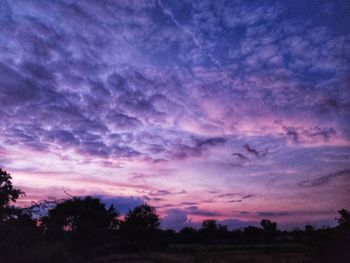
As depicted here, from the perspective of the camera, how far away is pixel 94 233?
146 feet

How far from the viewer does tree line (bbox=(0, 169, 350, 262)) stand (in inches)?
778

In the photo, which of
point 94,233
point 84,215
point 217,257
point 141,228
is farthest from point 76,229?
point 141,228

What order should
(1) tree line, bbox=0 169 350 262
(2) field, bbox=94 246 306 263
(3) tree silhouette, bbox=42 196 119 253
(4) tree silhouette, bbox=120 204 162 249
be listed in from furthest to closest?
(4) tree silhouette, bbox=120 204 162 249 → (2) field, bbox=94 246 306 263 → (3) tree silhouette, bbox=42 196 119 253 → (1) tree line, bbox=0 169 350 262

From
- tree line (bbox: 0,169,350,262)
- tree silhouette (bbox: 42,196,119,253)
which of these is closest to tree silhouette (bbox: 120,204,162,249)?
tree line (bbox: 0,169,350,262)

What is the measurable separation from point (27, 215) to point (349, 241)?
1613 cm

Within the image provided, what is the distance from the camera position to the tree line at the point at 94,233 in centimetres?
1976

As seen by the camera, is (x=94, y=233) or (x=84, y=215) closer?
(x=94, y=233)

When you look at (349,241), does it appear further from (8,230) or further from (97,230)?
(97,230)

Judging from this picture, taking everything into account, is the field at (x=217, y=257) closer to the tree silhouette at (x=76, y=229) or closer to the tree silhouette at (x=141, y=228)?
the tree silhouette at (x=76, y=229)

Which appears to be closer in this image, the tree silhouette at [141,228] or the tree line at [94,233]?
the tree line at [94,233]

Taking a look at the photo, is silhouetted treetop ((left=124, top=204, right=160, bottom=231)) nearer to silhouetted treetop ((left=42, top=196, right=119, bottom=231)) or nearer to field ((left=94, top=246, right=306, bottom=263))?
silhouetted treetop ((left=42, top=196, right=119, bottom=231))

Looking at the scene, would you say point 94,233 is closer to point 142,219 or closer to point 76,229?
point 76,229

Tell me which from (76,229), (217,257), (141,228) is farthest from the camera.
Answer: (141,228)

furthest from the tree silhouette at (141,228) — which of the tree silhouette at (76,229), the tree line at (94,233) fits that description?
the tree silhouette at (76,229)
